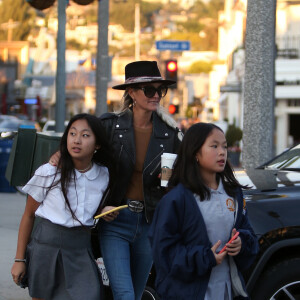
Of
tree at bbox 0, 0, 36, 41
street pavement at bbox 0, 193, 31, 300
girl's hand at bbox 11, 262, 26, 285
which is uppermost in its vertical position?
tree at bbox 0, 0, 36, 41

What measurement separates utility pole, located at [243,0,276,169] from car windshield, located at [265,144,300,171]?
1.65m

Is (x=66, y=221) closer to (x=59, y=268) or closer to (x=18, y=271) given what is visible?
(x=59, y=268)

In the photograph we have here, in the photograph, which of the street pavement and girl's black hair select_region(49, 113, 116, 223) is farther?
the street pavement

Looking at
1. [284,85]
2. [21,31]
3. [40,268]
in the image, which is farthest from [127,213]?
[21,31]

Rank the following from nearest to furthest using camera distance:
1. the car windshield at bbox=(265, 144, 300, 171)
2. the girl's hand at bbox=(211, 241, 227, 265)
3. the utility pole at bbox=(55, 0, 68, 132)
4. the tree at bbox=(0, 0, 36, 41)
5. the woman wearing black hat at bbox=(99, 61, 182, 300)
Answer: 1. the girl's hand at bbox=(211, 241, 227, 265)
2. the woman wearing black hat at bbox=(99, 61, 182, 300)
3. the car windshield at bbox=(265, 144, 300, 171)
4. the utility pole at bbox=(55, 0, 68, 132)
5. the tree at bbox=(0, 0, 36, 41)

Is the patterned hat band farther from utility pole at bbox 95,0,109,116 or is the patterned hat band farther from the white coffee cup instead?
utility pole at bbox 95,0,109,116

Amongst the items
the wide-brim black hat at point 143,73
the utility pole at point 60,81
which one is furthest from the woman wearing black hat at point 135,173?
the utility pole at point 60,81

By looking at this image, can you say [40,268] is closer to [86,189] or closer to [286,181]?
[86,189]

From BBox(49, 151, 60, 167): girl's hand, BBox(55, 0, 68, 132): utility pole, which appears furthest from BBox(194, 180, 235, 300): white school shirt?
BBox(55, 0, 68, 132): utility pole

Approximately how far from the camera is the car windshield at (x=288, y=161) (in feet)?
21.1

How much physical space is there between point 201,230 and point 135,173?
1025 mm

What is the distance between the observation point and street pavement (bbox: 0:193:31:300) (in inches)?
270

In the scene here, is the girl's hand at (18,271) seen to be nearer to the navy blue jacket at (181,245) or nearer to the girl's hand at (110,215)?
the girl's hand at (110,215)

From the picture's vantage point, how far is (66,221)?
14.1 feet
